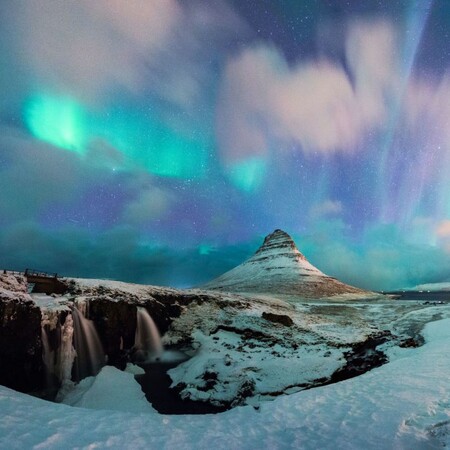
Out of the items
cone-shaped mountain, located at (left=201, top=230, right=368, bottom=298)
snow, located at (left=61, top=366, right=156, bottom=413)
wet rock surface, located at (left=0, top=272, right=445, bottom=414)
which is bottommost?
snow, located at (left=61, top=366, right=156, bottom=413)

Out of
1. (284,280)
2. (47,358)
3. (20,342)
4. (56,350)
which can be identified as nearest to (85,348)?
(56,350)

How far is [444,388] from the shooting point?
11414 millimetres

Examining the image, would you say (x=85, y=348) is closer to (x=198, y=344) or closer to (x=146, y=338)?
(x=146, y=338)

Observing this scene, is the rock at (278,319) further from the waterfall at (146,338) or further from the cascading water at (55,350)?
the cascading water at (55,350)

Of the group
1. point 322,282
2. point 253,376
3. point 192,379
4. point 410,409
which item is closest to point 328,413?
point 410,409

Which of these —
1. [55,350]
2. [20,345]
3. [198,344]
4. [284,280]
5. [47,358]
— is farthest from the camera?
[284,280]

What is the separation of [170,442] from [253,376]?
14.2 m

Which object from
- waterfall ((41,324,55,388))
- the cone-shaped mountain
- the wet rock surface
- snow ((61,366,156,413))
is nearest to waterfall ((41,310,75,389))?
waterfall ((41,324,55,388))

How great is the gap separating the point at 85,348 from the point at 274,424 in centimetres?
2042

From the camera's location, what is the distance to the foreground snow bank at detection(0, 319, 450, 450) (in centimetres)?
823

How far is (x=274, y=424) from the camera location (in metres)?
10.1

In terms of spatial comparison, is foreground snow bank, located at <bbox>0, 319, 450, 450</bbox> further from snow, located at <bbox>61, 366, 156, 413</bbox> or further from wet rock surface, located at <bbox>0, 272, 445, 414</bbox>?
snow, located at <bbox>61, 366, 156, 413</bbox>

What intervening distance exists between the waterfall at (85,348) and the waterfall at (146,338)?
436 centimetres

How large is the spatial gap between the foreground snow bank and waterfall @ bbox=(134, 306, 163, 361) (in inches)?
752
